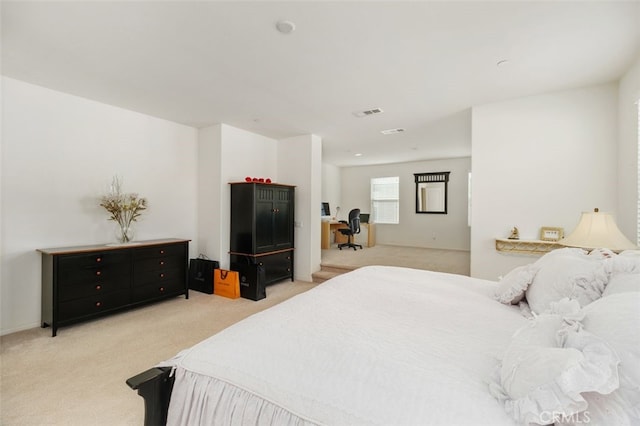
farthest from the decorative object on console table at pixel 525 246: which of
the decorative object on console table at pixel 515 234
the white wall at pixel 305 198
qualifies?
the white wall at pixel 305 198

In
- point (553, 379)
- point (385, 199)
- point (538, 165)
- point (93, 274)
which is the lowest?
point (93, 274)

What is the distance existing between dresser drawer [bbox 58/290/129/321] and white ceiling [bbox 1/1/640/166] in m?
2.41

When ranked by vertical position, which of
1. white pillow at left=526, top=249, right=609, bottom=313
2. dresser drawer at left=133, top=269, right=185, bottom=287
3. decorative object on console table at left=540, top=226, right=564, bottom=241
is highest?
decorative object on console table at left=540, top=226, right=564, bottom=241

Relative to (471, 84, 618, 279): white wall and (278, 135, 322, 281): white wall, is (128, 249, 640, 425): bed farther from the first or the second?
(278, 135, 322, 281): white wall

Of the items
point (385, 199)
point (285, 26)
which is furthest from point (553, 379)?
point (385, 199)

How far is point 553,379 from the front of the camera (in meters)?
0.78

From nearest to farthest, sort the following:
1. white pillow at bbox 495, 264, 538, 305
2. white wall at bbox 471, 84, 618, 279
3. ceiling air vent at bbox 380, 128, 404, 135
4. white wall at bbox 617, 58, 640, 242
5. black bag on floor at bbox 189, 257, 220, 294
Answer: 1. white pillow at bbox 495, 264, 538, 305
2. white wall at bbox 617, 58, 640, 242
3. white wall at bbox 471, 84, 618, 279
4. black bag on floor at bbox 189, 257, 220, 294
5. ceiling air vent at bbox 380, 128, 404, 135

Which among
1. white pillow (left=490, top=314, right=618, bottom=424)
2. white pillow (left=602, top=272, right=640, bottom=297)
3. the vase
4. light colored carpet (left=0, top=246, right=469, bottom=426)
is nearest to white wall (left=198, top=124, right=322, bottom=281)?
light colored carpet (left=0, top=246, right=469, bottom=426)

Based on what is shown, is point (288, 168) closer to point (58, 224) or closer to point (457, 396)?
point (58, 224)

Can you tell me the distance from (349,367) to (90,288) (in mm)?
3422

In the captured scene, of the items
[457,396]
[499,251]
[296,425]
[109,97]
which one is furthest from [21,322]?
[499,251]

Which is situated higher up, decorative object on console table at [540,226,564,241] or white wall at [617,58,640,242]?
white wall at [617,58,640,242]

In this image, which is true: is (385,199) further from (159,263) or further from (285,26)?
(285,26)
